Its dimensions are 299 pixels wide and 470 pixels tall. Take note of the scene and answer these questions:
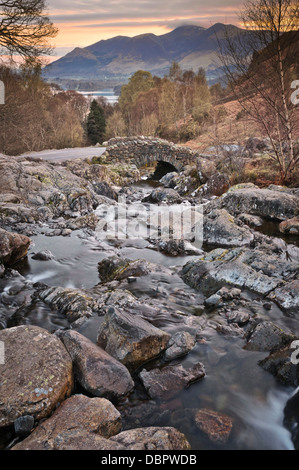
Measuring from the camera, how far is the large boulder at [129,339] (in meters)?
4.75

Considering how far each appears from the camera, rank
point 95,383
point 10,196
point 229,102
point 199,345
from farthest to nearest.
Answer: point 229,102
point 10,196
point 199,345
point 95,383

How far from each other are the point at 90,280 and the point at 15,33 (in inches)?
343

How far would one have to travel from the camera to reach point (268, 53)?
44.2 feet

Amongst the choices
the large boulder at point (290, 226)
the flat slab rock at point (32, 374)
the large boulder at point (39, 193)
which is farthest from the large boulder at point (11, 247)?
the large boulder at point (290, 226)

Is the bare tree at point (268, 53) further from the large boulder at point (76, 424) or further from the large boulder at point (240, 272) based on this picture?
the large boulder at point (76, 424)

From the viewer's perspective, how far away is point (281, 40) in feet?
42.1

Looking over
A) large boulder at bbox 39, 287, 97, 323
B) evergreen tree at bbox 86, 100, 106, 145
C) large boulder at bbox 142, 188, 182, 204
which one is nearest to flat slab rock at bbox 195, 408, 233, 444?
large boulder at bbox 39, 287, 97, 323

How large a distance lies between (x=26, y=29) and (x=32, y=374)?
11.5m

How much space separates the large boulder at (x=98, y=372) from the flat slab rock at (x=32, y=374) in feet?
0.47

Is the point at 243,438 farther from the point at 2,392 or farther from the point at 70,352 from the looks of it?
the point at 2,392

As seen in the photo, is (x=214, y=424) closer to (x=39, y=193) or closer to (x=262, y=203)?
(x=262, y=203)

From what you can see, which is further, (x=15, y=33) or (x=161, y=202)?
(x=161, y=202)

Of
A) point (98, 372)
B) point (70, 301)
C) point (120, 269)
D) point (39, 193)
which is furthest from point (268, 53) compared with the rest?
point (98, 372)

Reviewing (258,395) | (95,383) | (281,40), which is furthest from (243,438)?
(281,40)
